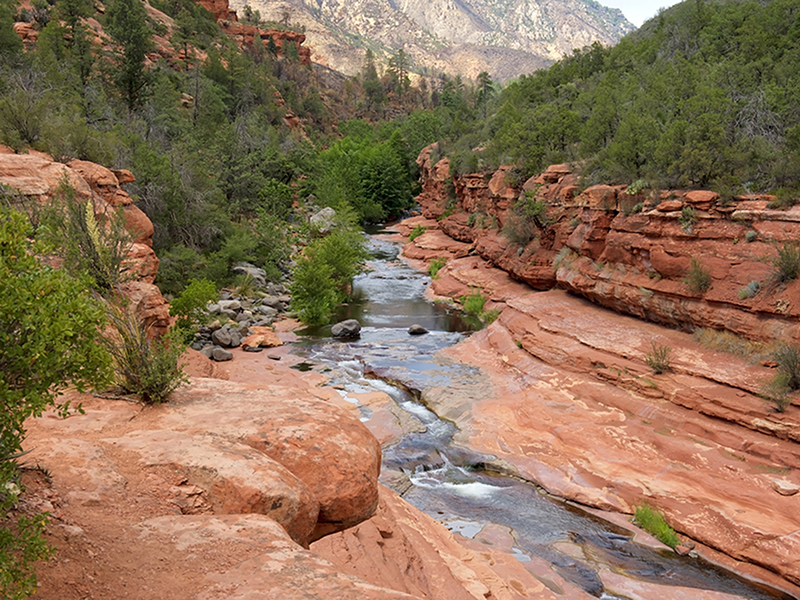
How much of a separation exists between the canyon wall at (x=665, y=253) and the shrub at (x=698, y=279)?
0.05 meters

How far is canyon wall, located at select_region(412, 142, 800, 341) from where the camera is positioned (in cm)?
1205

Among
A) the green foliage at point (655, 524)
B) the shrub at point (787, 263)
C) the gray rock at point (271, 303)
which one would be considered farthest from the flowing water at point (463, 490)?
the shrub at point (787, 263)

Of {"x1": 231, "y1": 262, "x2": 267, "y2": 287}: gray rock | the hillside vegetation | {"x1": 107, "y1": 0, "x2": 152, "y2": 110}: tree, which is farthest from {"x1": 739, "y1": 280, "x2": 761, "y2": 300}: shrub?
{"x1": 107, "y1": 0, "x2": 152, "y2": 110}: tree

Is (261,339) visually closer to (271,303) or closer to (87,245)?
(271,303)

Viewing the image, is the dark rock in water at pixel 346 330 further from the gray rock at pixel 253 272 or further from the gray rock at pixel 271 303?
the gray rock at pixel 253 272

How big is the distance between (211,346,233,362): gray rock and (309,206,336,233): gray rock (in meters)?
17.0

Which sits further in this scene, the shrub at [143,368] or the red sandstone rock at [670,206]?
the red sandstone rock at [670,206]

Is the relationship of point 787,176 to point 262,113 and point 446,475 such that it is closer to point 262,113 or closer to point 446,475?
point 446,475

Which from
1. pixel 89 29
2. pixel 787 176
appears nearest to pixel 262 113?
pixel 89 29

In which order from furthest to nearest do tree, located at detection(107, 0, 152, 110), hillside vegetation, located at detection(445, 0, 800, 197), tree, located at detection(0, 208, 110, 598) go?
tree, located at detection(107, 0, 152, 110), hillside vegetation, located at detection(445, 0, 800, 197), tree, located at detection(0, 208, 110, 598)

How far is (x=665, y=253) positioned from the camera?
47.6 ft

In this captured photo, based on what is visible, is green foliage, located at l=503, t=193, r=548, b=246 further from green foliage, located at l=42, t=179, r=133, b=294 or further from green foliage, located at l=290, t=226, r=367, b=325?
green foliage, located at l=42, t=179, r=133, b=294

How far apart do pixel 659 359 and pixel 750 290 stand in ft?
8.45

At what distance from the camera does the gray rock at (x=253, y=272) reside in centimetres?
2338
